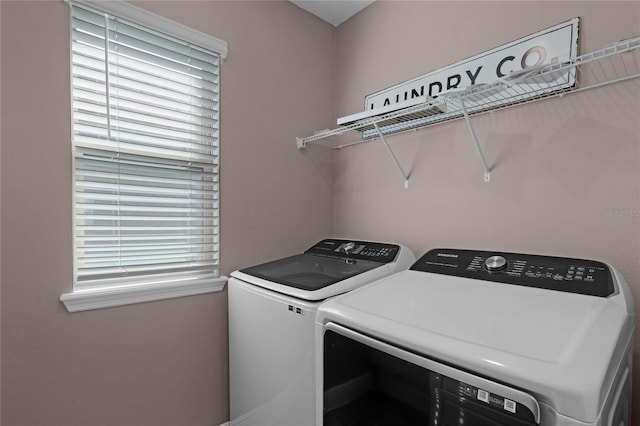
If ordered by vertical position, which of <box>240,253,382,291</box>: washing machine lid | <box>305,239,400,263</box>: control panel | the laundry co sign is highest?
the laundry co sign

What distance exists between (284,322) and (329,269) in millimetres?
379

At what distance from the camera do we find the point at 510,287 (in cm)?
115

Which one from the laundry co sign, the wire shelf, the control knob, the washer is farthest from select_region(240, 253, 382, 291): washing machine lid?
the laundry co sign

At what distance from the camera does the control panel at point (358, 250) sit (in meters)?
1.68

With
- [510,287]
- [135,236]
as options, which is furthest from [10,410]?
[510,287]

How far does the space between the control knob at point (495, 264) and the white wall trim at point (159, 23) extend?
166cm

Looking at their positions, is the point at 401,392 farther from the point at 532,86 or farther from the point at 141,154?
the point at 141,154

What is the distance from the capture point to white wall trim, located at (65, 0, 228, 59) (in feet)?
4.64

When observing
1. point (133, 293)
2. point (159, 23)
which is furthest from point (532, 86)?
point (133, 293)

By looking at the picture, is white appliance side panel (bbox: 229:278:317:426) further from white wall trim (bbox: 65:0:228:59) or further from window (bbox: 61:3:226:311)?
white wall trim (bbox: 65:0:228:59)

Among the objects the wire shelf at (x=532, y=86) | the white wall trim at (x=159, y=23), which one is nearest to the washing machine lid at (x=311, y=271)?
the wire shelf at (x=532, y=86)

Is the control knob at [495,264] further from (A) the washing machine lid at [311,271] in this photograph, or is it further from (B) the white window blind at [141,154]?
Answer: (B) the white window blind at [141,154]

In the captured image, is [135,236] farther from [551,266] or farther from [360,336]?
[551,266]

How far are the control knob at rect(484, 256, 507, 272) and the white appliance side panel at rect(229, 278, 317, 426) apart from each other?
0.71 metres
